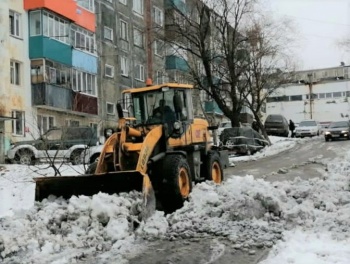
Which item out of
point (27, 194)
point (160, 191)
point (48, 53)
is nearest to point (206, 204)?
point (160, 191)

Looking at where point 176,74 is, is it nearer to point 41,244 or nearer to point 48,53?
point 48,53

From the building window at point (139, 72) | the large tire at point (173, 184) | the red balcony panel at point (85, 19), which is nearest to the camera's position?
the large tire at point (173, 184)

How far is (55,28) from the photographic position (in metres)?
30.9

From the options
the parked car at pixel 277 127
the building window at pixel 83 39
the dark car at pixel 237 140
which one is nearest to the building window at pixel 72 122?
the building window at pixel 83 39

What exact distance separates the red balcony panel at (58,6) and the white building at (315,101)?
49.2 metres

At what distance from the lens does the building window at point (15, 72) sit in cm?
2869

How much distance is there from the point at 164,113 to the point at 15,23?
1910cm

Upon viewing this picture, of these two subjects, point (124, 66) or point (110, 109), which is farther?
point (124, 66)

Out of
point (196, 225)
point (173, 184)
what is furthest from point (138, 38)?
point (196, 225)

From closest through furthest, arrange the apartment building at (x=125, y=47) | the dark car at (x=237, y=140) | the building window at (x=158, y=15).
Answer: the dark car at (x=237, y=140)
the apartment building at (x=125, y=47)
the building window at (x=158, y=15)

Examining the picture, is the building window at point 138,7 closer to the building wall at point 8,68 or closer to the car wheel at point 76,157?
the building wall at point 8,68

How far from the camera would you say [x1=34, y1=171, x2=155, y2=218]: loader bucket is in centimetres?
1018

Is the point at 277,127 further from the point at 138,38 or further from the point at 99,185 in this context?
the point at 99,185

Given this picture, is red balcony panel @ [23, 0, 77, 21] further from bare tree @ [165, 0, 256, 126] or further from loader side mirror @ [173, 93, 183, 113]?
loader side mirror @ [173, 93, 183, 113]
